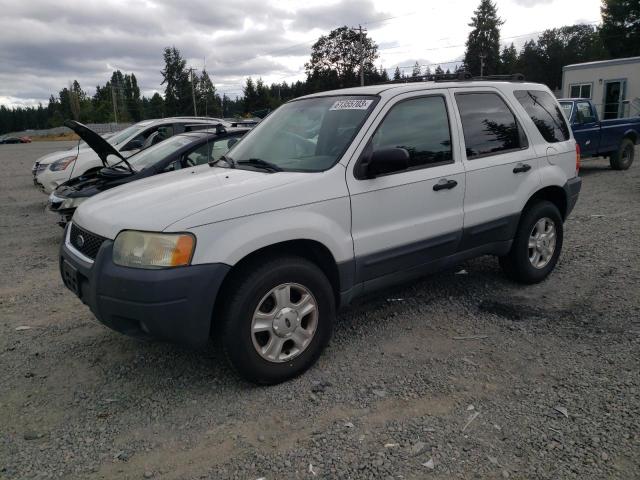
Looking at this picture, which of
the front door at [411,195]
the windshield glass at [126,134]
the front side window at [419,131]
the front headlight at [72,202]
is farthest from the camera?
the windshield glass at [126,134]

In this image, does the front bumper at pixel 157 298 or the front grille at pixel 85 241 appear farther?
the front grille at pixel 85 241

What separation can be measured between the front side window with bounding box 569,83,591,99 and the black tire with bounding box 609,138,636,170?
13.0 m

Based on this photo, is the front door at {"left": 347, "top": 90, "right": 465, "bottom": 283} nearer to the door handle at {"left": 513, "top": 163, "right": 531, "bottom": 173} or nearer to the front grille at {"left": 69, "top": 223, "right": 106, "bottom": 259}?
the door handle at {"left": 513, "top": 163, "right": 531, "bottom": 173}

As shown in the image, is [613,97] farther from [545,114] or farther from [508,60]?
[508,60]

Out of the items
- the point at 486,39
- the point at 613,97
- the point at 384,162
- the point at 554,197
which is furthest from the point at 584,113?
the point at 486,39

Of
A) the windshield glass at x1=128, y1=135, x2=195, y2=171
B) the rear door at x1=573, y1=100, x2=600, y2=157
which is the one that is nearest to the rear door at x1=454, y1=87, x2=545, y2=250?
the windshield glass at x1=128, y1=135, x2=195, y2=171

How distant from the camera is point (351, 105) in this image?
12.7ft

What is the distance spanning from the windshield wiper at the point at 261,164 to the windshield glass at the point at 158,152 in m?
3.20

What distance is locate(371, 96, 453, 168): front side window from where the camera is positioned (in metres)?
3.76

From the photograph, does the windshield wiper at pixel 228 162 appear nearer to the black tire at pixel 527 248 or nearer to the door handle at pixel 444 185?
the door handle at pixel 444 185

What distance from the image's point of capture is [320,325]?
3.45m

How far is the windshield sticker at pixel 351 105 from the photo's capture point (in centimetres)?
379

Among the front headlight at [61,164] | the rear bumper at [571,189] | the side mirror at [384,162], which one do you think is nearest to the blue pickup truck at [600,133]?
the rear bumper at [571,189]

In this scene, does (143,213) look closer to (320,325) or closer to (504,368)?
(320,325)
